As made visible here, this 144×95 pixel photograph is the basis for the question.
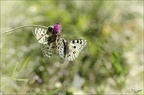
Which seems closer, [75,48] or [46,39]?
[46,39]

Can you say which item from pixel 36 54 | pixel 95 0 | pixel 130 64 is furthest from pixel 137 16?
pixel 36 54

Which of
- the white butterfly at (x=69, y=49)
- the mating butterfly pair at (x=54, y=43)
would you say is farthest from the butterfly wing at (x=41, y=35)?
the white butterfly at (x=69, y=49)

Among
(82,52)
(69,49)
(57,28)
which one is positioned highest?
(57,28)

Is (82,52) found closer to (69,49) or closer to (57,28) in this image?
(69,49)

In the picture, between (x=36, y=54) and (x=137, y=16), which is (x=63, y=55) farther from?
(x=137, y=16)

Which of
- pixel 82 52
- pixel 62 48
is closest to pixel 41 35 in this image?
pixel 62 48

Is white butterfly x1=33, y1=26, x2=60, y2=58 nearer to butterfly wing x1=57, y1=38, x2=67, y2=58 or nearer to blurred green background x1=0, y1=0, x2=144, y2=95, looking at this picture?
butterfly wing x1=57, y1=38, x2=67, y2=58

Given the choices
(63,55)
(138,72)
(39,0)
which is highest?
(39,0)

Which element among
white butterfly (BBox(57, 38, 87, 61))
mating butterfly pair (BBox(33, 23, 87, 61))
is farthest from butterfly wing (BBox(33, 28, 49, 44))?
white butterfly (BBox(57, 38, 87, 61))
